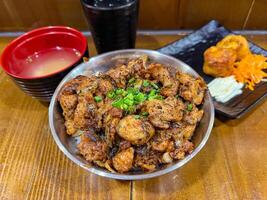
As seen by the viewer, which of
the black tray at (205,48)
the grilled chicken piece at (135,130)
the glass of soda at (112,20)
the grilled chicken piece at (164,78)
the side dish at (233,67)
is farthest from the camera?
the side dish at (233,67)

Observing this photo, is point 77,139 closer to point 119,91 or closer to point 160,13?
point 119,91

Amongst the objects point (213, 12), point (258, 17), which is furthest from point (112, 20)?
point (258, 17)

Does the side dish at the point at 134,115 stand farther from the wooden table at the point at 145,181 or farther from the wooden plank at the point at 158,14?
the wooden plank at the point at 158,14

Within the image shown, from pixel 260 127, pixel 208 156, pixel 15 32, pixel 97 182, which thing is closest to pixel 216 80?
pixel 260 127

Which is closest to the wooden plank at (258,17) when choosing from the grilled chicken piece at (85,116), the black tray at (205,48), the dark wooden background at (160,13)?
the dark wooden background at (160,13)

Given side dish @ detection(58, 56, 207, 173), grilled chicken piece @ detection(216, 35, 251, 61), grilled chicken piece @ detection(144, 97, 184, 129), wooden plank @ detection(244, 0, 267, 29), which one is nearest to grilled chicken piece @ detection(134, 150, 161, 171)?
side dish @ detection(58, 56, 207, 173)

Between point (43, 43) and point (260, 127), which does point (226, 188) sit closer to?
point (260, 127)

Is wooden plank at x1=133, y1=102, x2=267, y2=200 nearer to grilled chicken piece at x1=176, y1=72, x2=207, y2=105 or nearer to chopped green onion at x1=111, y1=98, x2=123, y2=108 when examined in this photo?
grilled chicken piece at x1=176, y1=72, x2=207, y2=105
